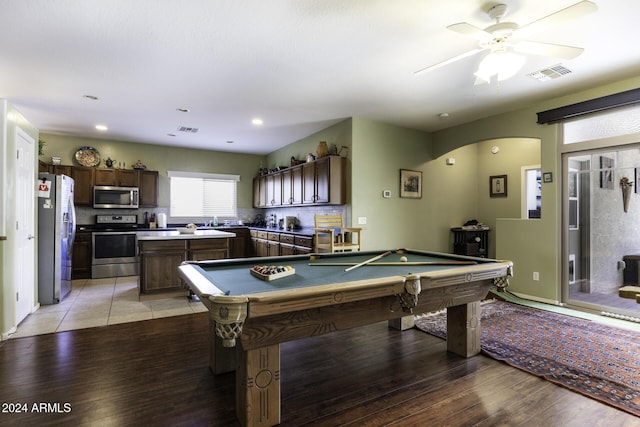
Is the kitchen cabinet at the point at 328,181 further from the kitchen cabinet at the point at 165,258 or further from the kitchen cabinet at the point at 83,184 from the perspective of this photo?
the kitchen cabinet at the point at 83,184

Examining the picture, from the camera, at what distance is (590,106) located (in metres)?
3.77

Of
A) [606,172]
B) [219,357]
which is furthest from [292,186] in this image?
[606,172]

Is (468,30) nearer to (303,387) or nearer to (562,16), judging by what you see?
(562,16)

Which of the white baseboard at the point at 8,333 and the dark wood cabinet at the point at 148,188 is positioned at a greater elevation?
the dark wood cabinet at the point at 148,188

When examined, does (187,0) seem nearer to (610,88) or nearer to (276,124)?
(276,124)

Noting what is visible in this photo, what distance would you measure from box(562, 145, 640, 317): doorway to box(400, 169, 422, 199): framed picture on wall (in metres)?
2.12

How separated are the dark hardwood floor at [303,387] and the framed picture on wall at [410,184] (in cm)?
299

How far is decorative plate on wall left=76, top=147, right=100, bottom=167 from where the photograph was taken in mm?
6234

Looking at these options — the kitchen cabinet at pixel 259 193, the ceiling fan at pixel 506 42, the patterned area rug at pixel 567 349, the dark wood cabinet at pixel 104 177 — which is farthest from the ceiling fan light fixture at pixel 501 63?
the dark wood cabinet at pixel 104 177

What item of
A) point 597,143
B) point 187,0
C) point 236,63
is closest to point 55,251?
point 236,63

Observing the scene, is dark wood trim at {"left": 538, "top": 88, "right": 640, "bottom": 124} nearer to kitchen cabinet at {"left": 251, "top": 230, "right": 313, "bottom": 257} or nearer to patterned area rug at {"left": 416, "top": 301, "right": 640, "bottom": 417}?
patterned area rug at {"left": 416, "top": 301, "right": 640, "bottom": 417}

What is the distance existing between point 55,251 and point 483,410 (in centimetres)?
504

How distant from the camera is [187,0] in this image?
2.25 m

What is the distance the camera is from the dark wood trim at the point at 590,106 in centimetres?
348
